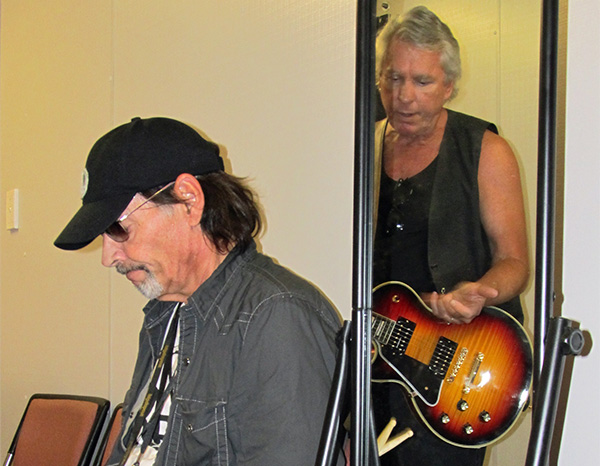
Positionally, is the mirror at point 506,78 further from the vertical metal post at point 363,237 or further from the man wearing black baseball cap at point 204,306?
the man wearing black baseball cap at point 204,306

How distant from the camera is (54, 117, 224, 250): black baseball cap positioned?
1.31 meters

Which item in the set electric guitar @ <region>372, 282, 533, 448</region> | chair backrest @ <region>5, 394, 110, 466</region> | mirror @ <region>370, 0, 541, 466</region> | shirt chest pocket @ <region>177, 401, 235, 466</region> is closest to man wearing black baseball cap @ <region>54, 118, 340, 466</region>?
shirt chest pocket @ <region>177, 401, 235, 466</region>

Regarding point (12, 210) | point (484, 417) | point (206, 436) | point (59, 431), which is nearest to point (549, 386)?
point (484, 417)

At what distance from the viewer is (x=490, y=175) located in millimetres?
1005

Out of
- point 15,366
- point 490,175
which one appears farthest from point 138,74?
point 490,175

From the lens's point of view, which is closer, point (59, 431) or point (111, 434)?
point (111, 434)

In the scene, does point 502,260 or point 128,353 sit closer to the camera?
point 502,260

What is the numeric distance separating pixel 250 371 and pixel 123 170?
467 millimetres

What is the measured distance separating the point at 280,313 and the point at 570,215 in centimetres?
51

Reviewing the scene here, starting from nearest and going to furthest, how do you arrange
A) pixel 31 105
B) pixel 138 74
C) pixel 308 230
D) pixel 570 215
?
pixel 570 215 < pixel 308 230 < pixel 138 74 < pixel 31 105

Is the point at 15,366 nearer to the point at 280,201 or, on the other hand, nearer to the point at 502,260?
the point at 280,201

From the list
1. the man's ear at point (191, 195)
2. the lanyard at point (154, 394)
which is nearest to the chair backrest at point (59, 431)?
the lanyard at point (154, 394)

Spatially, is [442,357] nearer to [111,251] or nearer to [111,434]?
[111,251]

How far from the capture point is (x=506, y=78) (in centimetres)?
100
